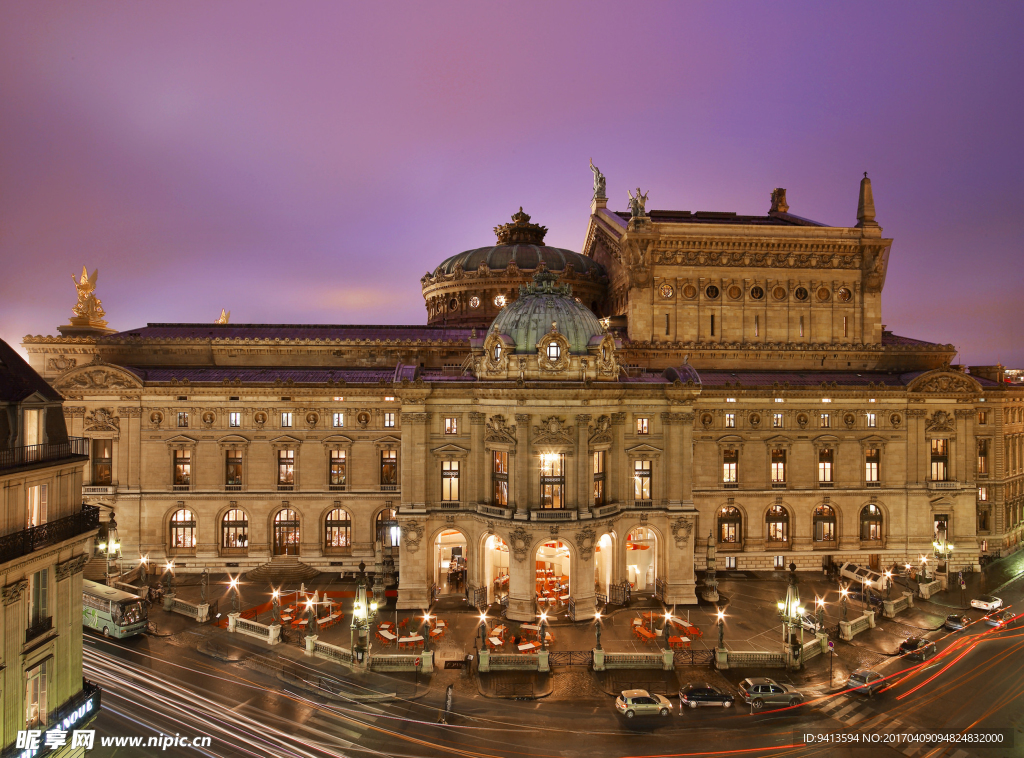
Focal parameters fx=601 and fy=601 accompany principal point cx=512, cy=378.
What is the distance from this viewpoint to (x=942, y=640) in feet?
148

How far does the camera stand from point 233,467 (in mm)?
57938

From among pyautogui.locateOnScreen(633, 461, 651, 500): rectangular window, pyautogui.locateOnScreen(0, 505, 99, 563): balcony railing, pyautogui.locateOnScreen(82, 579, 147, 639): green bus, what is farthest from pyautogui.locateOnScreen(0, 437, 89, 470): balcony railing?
pyautogui.locateOnScreen(633, 461, 651, 500): rectangular window

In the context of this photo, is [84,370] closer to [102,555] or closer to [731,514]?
[102,555]

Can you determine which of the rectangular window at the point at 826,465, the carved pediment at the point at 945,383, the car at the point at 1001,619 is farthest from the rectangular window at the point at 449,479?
the carved pediment at the point at 945,383

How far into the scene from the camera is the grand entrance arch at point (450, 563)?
52.8 metres

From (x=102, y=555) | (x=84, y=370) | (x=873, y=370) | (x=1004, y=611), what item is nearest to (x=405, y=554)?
(x=102, y=555)

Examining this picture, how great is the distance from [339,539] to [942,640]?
51.0 metres

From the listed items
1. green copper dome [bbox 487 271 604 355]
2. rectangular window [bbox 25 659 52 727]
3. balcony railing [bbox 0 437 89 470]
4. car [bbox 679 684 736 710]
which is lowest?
car [bbox 679 684 736 710]

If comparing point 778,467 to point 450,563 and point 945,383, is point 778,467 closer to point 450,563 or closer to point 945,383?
point 945,383

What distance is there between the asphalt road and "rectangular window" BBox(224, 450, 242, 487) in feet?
66.0

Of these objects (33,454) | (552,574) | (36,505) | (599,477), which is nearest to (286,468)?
(552,574)

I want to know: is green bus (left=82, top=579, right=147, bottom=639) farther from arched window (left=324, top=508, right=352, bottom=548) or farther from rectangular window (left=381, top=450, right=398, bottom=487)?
rectangular window (left=381, top=450, right=398, bottom=487)

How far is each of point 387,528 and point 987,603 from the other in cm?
5287

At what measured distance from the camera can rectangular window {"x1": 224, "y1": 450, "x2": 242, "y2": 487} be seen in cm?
5775
